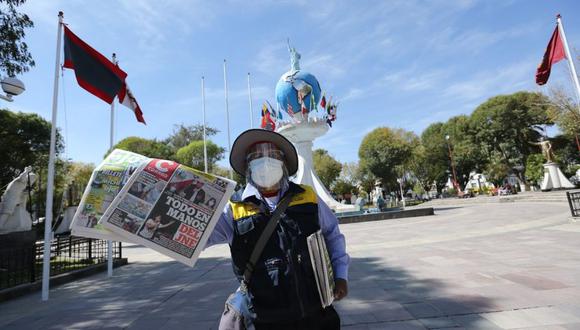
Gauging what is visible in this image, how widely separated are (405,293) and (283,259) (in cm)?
378

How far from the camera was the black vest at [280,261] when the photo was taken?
1.90 metres

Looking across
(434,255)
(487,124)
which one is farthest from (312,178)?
(487,124)

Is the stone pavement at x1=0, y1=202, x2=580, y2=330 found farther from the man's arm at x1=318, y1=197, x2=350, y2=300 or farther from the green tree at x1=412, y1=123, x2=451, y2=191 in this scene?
the green tree at x1=412, y1=123, x2=451, y2=191

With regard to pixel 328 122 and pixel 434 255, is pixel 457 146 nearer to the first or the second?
pixel 328 122

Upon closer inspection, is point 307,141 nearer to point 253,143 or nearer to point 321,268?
point 253,143

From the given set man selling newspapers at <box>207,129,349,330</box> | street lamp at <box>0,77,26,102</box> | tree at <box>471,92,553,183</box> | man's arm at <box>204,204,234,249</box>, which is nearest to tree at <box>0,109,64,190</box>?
street lamp at <box>0,77,26,102</box>

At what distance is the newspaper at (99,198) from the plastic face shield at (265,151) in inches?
31.4

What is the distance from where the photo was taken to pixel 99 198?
6.12ft

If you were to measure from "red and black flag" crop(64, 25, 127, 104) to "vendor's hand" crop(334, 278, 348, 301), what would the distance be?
300 inches

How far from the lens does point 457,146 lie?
47.2 meters

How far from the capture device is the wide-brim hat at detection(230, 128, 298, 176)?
238 cm

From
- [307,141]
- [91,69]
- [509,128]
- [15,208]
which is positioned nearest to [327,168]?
[509,128]

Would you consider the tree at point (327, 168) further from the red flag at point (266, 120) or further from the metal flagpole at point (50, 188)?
the metal flagpole at point (50, 188)

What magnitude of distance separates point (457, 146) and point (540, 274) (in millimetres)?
47412
